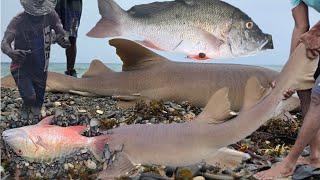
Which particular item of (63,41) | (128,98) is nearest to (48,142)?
(63,41)

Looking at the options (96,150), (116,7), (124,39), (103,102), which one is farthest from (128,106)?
(96,150)

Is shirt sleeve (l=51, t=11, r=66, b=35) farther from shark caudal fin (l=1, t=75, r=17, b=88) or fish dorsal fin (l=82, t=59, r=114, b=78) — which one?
fish dorsal fin (l=82, t=59, r=114, b=78)

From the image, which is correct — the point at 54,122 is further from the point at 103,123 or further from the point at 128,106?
the point at 128,106

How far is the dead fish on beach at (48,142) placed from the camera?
132 inches

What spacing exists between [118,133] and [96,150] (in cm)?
16

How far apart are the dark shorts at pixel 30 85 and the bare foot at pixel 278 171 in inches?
52.9

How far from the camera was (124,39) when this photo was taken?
171 inches

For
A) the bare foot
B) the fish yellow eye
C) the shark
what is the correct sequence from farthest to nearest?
the shark < the fish yellow eye < the bare foot

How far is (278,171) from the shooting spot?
12.1ft

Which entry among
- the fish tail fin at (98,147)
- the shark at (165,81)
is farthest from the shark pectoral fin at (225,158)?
the shark at (165,81)

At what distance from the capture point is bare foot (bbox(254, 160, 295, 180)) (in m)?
3.63

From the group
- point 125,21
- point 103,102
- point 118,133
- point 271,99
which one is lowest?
point 103,102

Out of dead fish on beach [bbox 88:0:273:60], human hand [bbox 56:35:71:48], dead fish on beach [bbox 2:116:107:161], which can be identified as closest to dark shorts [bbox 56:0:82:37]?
human hand [bbox 56:35:71:48]

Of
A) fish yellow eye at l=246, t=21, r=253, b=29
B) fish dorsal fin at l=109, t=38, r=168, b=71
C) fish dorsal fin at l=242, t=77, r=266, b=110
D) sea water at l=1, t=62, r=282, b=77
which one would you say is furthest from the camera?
fish dorsal fin at l=109, t=38, r=168, b=71
